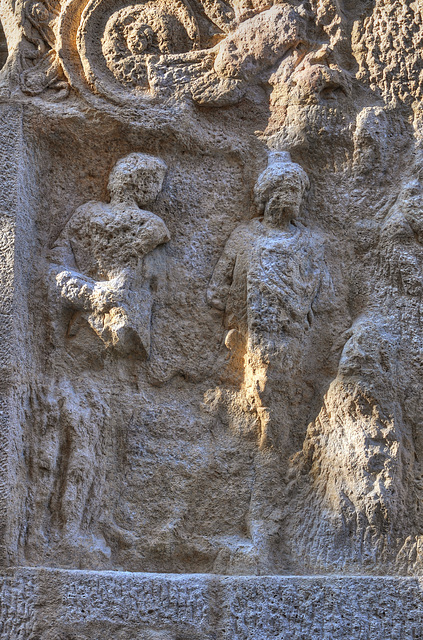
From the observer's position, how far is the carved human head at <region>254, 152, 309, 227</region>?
4551 mm

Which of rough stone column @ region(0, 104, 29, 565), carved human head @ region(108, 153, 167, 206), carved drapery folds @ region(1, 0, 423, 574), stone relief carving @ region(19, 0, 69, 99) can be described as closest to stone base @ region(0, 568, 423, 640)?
carved drapery folds @ region(1, 0, 423, 574)

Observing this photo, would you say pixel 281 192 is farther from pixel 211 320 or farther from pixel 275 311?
pixel 211 320

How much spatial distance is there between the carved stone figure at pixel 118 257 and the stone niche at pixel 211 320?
1 centimetres

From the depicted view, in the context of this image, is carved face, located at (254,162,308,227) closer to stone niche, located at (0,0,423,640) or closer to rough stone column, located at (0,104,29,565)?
stone niche, located at (0,0,423,640)

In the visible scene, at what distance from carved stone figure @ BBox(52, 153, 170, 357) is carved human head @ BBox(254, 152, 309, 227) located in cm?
53

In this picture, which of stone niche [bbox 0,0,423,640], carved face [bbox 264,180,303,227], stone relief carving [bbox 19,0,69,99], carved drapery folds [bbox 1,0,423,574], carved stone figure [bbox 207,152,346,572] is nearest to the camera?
stone niche [bbox 0,0,423,640]

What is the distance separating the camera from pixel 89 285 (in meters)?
4.50

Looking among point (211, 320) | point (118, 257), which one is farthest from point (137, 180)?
point (211, 320)

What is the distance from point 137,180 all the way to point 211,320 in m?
0.83

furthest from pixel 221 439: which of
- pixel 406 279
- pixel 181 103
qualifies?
pixel 181 103

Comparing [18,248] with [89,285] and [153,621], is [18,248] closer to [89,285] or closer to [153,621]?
[89,285]

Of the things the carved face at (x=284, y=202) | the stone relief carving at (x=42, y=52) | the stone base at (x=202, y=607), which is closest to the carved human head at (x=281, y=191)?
the carved face at (x=284, y=202)

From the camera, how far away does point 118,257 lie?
14.9ft

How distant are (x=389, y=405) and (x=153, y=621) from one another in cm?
149
